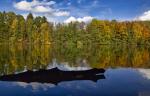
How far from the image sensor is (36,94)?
615 inches

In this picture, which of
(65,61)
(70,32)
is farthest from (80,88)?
(70,32)

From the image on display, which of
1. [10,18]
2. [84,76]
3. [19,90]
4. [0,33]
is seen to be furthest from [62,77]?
[10,18]

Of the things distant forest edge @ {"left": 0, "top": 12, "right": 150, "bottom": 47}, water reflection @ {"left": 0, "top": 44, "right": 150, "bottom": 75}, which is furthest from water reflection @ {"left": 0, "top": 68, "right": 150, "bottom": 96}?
distant forest edge @ {"left": 0, "top": 12, "right": 150, "bottom": 47}

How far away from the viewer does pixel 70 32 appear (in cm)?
11319

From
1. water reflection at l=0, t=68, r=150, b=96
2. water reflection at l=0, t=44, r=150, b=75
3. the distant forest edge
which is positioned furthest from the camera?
the distant forest edge

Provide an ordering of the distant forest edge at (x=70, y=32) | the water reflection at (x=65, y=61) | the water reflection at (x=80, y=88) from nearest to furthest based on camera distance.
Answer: the water reflection at (x=80, y=88) < the water reflection at (x=65, y=61) < the distant forest edge at (x=70, y=32)

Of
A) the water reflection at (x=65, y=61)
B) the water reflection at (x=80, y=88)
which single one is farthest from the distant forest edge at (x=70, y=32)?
the water reflection at (x=80, y=88)

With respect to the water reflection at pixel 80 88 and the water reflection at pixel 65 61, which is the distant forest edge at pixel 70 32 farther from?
the water reflection at pixel 80 88

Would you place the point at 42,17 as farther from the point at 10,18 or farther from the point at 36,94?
the point at 36,94

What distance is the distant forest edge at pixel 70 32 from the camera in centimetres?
10762

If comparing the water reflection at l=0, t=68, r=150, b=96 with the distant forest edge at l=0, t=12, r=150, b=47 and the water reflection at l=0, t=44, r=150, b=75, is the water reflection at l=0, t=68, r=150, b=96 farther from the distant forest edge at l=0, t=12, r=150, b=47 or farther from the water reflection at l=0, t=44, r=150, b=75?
the distant forest edge at l=0, t=12, r=150, b=47

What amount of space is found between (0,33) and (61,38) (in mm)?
20389

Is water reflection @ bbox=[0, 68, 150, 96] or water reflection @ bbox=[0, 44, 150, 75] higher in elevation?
water reflection @ bbox=[0, 68, 150, 96]

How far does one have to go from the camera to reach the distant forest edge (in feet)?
353
